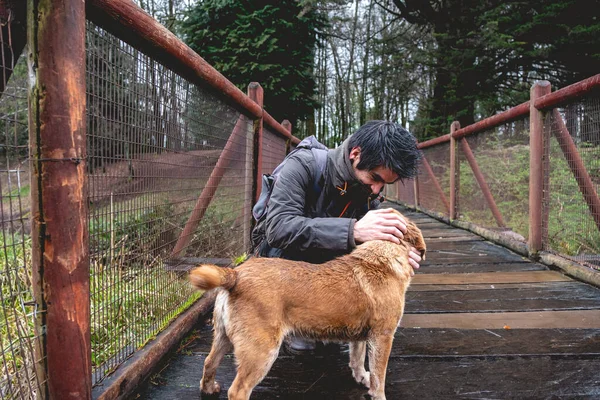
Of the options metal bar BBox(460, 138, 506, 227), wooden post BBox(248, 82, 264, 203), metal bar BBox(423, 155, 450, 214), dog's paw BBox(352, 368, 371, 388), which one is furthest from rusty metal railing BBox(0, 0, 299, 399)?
metal bar BBox(423, 155, 450, 214)

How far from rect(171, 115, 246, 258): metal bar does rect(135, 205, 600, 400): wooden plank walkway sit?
2.07 feet

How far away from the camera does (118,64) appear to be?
72.2 inches

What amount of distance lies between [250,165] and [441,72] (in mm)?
10270

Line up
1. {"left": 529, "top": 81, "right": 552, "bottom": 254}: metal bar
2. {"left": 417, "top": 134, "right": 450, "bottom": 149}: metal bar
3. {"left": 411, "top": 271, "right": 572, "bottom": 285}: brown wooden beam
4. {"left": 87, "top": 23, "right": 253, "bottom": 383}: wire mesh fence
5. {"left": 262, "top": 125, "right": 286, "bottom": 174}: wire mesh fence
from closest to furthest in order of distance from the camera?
{"left": 87, "top": 23, "right": 253, "bottom": 383}: wire mesh fence → {"left": 411, "top": 271, "right": 572, "bottom": 285}: brown wooden beam → {"left": 529, "top": 81, "right": 552, "bottom": 254}: metal bar → {"left": 262, "top": 125, "right": 286, "bottom": 174}: wire mesh fence → {"left": 417, "top": 134, "right": 450, "bottom": 149}: metal bar

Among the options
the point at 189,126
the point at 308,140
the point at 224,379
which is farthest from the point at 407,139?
the point at 224,379

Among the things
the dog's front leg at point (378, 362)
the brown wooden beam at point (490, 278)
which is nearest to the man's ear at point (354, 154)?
the dog's front leg at point (378, 362)

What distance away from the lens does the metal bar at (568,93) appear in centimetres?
350

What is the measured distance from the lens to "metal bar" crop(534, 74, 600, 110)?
3.50m

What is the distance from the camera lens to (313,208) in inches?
112

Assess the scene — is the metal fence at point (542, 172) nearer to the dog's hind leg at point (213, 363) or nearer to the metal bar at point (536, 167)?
the metal bar at point (536, 167)

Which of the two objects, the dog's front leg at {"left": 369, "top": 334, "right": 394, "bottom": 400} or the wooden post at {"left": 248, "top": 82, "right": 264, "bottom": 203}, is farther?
the wooden post at {"left": 248, "top": 82, "right": 264, "bottom": 203}

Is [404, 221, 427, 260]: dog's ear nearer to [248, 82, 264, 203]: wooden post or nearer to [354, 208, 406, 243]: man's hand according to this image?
[354, 208, 406, 243]: man's hand

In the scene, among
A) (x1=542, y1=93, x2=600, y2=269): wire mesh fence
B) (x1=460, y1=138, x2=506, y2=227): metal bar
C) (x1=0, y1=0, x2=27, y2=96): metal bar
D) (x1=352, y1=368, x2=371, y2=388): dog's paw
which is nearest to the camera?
(x1=0, y1=0, x2=27, y2=96): metal bar

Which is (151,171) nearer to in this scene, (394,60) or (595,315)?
(595,315)
